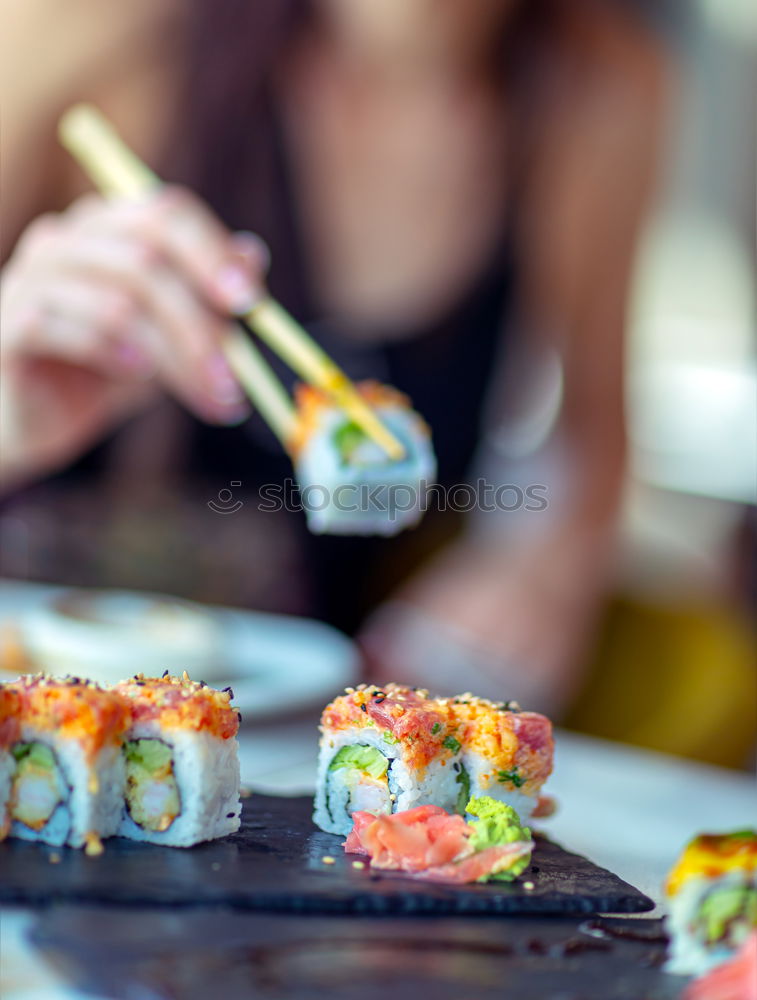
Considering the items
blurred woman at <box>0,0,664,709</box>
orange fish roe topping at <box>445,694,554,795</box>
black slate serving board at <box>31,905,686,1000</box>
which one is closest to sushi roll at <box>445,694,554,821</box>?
orange fish roe topping at <box>445,694,554,795</box>

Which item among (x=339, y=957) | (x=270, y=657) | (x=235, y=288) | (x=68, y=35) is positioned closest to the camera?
(x=339, y=957)

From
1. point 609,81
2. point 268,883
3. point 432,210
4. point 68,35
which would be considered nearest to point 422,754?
point 268,883

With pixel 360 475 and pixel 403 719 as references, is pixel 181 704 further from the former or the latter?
pixel 360 475

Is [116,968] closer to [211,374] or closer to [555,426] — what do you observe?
[211,374]

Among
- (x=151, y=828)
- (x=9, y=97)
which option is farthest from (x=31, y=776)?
(x=9, y=97)

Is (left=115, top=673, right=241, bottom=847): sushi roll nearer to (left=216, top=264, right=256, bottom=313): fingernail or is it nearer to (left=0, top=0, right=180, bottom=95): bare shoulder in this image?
(left=216, top=264, right=256, bottom=313): fingernail
